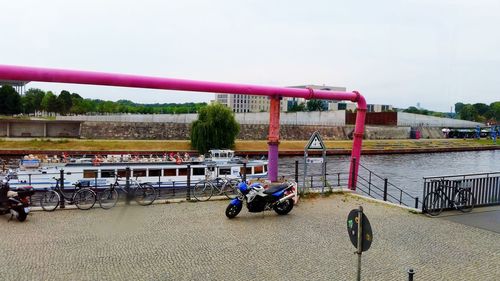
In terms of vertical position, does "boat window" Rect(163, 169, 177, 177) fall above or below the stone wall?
below

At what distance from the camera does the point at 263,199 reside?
11.5 m

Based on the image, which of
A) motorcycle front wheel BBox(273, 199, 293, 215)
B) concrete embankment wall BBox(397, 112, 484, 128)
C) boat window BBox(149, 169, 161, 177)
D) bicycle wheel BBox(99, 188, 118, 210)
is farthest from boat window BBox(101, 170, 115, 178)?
concrete embankment wall BBox(397, 112, 484, 128)

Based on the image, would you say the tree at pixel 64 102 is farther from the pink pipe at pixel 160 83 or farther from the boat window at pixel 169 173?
the pink pipe at pixel 160 83

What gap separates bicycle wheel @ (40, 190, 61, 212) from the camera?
1169 centimetres

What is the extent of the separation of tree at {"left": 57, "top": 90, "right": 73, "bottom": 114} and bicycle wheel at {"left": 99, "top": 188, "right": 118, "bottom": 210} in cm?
7991

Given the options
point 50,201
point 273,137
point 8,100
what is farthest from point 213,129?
point 8,100

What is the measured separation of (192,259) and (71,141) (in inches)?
2140

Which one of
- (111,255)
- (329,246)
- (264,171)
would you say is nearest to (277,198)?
(329,246)

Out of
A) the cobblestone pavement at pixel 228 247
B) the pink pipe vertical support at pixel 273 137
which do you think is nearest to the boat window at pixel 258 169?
the pink pipe vertical support at pixel 273 137

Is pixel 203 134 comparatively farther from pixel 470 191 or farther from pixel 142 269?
pixel 142 269

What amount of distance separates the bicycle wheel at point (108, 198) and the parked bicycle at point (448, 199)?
8.79m

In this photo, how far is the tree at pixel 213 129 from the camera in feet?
171

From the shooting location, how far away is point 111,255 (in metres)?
8.22

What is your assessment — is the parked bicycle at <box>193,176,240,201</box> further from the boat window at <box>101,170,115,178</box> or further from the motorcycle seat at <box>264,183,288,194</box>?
the boat window at <box>101,170,115,178</box>
